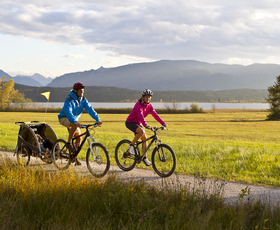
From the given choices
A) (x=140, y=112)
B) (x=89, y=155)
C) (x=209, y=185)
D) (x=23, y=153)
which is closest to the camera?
(x=209, y=185)

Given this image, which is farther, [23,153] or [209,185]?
[23,153]

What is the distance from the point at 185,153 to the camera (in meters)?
11.8

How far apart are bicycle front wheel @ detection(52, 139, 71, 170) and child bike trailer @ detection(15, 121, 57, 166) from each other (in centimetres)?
17

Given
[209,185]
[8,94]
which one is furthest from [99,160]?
[8,94]

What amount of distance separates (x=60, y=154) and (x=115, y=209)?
3.67 m

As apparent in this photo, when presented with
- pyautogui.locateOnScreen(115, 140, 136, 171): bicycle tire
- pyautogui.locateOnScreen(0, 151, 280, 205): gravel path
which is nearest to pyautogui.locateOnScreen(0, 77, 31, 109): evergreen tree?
pyautogui.locateOnScreen(115, 140, 136, 171): bicycle tire

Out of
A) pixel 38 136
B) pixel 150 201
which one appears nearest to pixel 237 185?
pixel 150 201

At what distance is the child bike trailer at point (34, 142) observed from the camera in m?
8.19

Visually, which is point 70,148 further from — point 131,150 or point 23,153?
point 23,153

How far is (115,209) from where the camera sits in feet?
15.8

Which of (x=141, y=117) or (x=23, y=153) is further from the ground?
(x=141, y=117)

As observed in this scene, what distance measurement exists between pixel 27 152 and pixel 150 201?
15.8 feet

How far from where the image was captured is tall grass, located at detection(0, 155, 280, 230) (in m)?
4.41

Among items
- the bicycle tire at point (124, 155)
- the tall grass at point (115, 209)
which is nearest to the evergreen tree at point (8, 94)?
the bicycle tire at point (124, 155)
